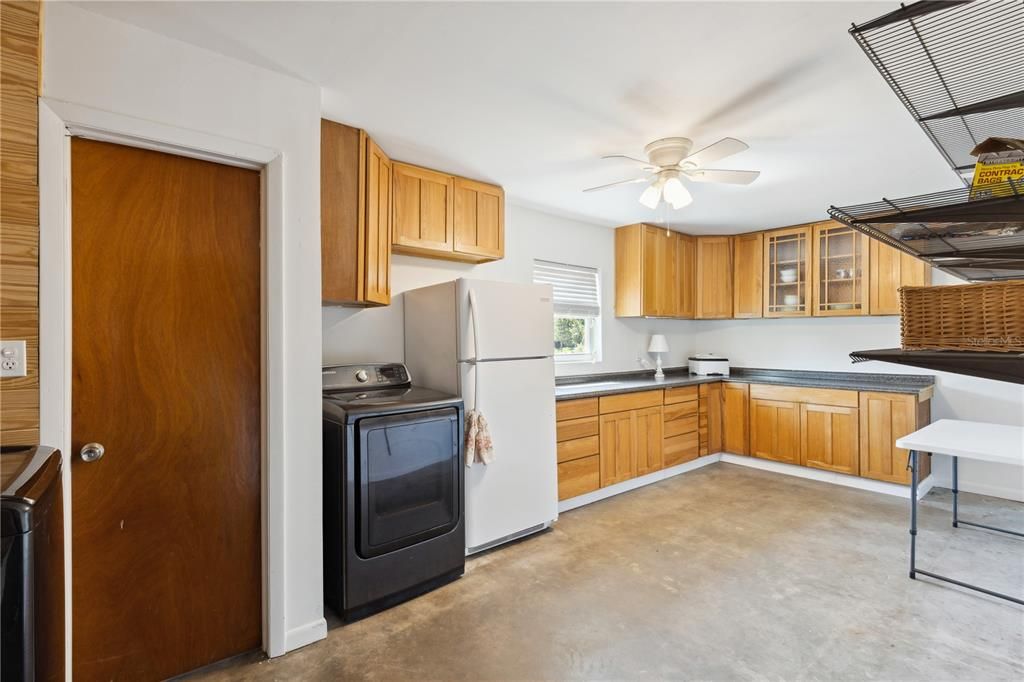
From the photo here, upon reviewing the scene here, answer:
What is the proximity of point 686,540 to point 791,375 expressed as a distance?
2.80 metres

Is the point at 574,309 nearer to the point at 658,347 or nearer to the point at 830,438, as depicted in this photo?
the point at 658,347

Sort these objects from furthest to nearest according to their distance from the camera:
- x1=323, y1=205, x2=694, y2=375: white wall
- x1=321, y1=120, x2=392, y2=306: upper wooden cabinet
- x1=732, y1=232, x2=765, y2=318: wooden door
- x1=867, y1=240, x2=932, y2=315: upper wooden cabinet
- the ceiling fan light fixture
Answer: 1. x1=732, y1=232, x2=765, y2=318: wooden door
2. x1=867, y1=240, x2=932, y2=315: upper wooden cabinet
3. x1=323, y1=205, x2=694, y2=375: white wall
4. the ceiling fan light fixture
5. x1=321, y1=120, x2=392, y2=306: upper wooden cabinet

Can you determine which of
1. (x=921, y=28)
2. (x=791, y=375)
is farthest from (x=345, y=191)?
(x=791, y=375)

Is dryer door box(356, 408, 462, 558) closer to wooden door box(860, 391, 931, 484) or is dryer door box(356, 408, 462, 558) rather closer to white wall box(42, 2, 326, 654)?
white wall box(42, 2, 326, 654)

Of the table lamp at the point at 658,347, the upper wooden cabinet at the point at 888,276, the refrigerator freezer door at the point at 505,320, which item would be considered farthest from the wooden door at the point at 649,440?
the upper wooden cabinet at the point at 888,276

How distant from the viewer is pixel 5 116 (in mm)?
1595

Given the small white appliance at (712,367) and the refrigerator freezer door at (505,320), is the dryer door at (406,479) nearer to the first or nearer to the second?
the refrigerator freezer door at (505,320)

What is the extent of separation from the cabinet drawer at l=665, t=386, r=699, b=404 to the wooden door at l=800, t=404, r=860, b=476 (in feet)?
3.10

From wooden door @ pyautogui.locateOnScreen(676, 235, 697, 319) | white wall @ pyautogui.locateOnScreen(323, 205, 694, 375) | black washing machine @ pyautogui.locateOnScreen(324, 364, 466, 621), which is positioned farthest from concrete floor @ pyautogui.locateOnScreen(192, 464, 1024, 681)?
wooden door @ pyautogui.locateOnScreen(676, 235, 697, 319)

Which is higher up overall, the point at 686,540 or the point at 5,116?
the point at 5,116

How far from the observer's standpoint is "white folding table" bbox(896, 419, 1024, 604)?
237 cm

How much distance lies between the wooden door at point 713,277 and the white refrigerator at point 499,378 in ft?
9.10

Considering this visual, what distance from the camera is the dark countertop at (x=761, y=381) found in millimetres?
4071

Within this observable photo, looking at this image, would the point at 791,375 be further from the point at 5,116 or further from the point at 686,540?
the point at 5,116
